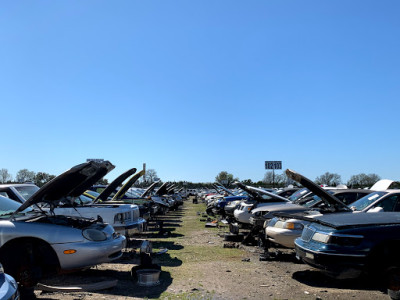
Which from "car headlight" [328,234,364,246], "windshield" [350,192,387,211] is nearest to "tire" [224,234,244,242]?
"windshield" [350,192,387,211]

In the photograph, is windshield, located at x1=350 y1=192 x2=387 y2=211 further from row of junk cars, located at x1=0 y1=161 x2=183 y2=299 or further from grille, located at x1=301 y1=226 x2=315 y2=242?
row of junk cars, located at x1=0 y1=161 x2=183 y2=299

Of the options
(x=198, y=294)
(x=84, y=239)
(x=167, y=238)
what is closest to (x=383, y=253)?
(x=198, y=294)

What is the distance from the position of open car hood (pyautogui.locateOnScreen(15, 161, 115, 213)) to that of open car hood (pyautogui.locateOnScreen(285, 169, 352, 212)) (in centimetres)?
389

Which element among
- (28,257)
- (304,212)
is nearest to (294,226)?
(304,212)

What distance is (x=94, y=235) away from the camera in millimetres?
6145

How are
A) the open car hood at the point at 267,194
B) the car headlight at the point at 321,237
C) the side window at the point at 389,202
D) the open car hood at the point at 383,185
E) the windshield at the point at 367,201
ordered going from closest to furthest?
the car headlight at the point at 321,237 → the side window at the point at 389,202 → the windshield at the point at 367,201 → the open car hood at the point at 383,185 → the open car hood at the point at 267,194

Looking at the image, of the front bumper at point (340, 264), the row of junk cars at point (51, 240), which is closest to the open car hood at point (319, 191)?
the front bumper at point (340, 264)

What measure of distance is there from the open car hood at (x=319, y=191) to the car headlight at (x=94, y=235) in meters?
4.18

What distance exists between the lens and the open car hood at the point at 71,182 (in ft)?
19.8

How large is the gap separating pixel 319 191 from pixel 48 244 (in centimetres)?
541

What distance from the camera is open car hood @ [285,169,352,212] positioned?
7.80 meters

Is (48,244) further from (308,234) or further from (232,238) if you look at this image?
(232,238)

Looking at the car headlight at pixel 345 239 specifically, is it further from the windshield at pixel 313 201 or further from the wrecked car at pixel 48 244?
the windshield at pixel 313 201

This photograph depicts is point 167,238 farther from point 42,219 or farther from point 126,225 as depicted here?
point 42,219
